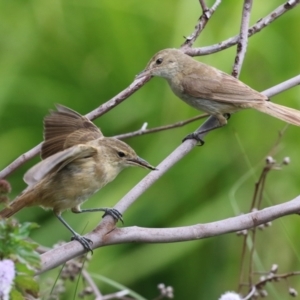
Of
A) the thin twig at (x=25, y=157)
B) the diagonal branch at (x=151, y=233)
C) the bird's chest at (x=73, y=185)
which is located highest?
the thin twig at (x=25, y=157)

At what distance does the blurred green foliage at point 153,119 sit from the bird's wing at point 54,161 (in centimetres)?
80

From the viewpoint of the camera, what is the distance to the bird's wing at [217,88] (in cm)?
189


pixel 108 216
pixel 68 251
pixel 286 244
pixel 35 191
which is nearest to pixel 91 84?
pixel 286 244

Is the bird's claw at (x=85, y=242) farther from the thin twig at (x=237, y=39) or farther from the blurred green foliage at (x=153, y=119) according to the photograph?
the blurred green foliage at (x=153, y=119)

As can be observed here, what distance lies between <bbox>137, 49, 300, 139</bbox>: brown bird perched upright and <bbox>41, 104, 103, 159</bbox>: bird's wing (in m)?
0.32

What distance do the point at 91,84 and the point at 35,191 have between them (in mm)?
1009

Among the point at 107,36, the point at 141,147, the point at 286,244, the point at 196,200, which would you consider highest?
the point at 107,36

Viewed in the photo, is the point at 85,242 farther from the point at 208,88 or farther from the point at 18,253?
the point at 208,88

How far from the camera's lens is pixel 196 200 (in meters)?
2.35

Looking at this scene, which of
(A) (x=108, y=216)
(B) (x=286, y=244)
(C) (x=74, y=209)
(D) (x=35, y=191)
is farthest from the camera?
(B) (x=286, y=244)

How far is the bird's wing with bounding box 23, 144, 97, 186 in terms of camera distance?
1102 millimetres

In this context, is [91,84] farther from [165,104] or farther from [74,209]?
[74,209]

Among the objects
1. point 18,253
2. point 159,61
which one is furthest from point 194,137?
point 18,253

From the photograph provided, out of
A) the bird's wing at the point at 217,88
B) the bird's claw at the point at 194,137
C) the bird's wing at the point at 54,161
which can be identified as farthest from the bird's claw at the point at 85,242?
the bird's wing at the point at 217,88
